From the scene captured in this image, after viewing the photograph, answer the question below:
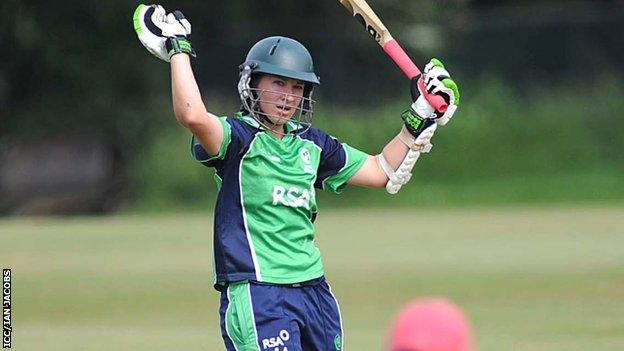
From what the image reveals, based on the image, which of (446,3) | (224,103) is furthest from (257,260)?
(446,3)

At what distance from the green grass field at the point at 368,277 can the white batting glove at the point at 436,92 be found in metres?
3.12

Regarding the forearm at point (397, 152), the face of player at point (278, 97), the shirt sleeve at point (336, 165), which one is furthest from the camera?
the forearm at point (397, 152)

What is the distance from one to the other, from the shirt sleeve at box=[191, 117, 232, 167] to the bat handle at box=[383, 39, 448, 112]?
882mm

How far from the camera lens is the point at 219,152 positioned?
533 cm

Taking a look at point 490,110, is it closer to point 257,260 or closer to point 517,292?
point 517,292

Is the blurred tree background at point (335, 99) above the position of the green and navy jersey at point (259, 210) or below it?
above

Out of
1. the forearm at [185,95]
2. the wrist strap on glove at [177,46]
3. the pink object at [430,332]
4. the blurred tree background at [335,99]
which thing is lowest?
the pink object at [430,332]

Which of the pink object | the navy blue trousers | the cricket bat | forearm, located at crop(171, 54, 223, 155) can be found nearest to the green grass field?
the cricket bat

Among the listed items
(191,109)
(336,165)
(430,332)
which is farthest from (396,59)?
(430,332)

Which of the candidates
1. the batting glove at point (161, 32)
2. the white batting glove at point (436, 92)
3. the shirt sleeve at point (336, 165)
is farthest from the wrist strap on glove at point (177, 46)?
the white batting glove at point (436, 92)

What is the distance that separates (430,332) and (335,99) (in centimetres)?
2176

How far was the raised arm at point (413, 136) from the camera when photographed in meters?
5.82

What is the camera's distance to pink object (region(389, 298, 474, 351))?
2902 mm

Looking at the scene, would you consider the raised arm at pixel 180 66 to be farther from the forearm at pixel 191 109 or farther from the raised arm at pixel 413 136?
the raised arm at pixel 413 136
